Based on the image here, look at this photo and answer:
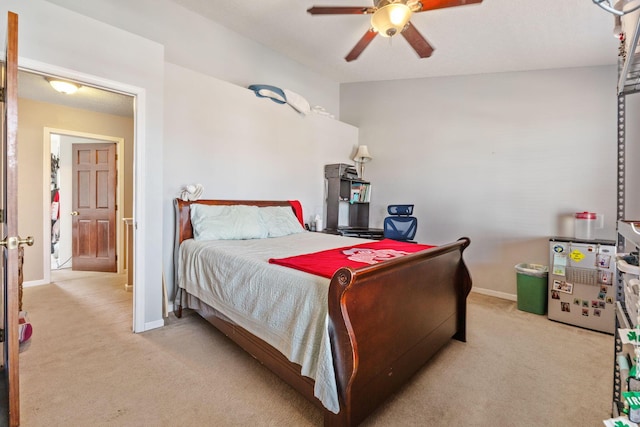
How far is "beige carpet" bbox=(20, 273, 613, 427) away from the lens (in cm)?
162

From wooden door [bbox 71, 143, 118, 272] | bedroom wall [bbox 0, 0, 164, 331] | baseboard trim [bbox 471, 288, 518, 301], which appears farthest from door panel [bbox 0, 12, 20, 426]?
baseboard trim [bbox 471, 288, 518, 301]

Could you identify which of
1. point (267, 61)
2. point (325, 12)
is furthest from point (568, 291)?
point (267, 61)

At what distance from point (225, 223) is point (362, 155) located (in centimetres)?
261

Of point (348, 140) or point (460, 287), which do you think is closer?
point (460, 287)

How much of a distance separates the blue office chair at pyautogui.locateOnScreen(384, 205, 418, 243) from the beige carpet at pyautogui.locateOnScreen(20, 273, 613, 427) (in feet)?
4.19

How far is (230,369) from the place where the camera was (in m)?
2.05

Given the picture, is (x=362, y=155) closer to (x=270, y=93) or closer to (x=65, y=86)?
(x=270, y=93)

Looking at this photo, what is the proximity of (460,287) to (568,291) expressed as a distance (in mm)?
1295

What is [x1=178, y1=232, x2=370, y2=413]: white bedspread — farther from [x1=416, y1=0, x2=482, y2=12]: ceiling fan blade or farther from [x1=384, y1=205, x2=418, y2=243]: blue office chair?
[x1=416, y1=0, x2=482, y2=12]: ceiling fan blade

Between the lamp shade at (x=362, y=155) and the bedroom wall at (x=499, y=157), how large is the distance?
183 millimetres

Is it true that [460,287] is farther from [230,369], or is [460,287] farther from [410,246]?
[230,369]

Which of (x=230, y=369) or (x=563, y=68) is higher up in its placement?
(x=563, y=68)

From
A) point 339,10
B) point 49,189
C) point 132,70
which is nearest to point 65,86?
point 132,70

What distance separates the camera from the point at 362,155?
4746mm
